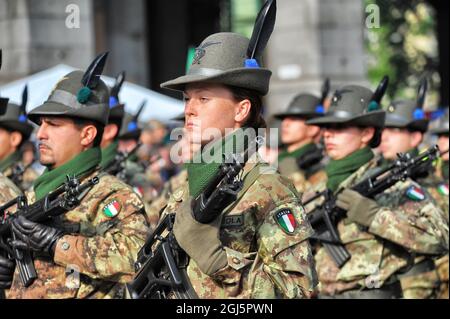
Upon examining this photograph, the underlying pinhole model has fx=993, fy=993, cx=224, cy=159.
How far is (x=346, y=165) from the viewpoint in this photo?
7289 mm

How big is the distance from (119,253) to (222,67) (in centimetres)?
144

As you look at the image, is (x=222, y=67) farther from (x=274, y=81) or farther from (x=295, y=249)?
(x=274, y=81)

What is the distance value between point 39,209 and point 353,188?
2.53 meters

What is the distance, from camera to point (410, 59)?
104ft

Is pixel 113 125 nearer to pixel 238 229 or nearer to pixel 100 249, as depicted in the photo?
pixel 100 249

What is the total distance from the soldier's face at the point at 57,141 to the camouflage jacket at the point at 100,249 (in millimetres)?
255

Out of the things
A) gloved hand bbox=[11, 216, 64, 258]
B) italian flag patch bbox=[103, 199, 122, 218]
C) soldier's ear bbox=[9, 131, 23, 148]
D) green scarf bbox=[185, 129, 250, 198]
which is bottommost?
soldier's ear bbox=[9, 131, 23, 148]

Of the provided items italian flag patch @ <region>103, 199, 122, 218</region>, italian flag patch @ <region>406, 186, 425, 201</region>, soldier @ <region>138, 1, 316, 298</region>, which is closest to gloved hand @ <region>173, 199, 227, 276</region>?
soldier @ <region>138, 1, 316, 298</region>

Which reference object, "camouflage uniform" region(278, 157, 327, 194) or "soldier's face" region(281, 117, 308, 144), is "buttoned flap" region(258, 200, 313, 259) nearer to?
"camouflage uniform" region(278, 157, 327, 194)

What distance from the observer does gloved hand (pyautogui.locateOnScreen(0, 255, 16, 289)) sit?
577cm

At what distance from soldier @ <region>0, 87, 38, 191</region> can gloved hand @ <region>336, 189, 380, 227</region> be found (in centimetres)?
283

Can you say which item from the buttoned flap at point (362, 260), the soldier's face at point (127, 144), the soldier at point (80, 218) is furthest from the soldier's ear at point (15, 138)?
the buttoned flap at point (362, 260)

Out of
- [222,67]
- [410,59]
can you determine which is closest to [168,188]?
[222,67]

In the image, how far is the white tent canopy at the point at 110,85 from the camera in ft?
40.2
